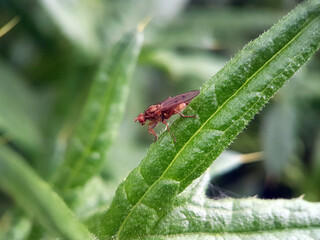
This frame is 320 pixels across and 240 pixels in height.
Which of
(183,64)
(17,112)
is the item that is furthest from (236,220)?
(183,64)

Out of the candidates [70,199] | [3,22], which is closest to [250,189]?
[70,199]

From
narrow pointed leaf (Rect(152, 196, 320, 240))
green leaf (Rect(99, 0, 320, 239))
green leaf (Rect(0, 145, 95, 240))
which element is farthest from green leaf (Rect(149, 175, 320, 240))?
green leaf (Rect(0, 145, 95, 240))

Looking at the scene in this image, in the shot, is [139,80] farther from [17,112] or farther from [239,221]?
[239,221]

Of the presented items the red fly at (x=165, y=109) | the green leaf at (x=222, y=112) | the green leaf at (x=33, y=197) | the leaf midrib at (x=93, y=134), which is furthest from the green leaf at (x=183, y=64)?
the green leaf at (x=33, y=197)

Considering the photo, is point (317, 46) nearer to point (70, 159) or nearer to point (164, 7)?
point (70, 159)

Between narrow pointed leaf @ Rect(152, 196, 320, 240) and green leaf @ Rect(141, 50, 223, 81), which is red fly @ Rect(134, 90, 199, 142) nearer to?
narrow pointed leaf @ Rect(152, 196, 320, 240)

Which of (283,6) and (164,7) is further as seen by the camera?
(283,6)

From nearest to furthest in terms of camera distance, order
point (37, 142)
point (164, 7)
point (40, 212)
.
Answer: point (40, 212), point (37, 142), point (164, 7)
